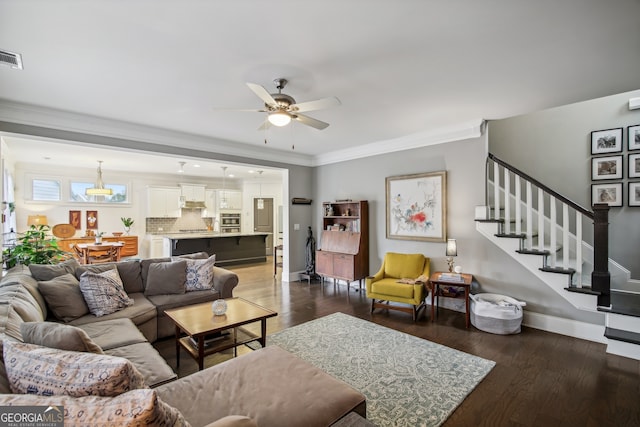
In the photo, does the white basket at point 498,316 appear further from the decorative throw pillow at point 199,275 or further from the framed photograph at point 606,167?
the decorative throw pillow at point 199,275

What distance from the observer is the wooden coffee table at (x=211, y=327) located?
2406 mm

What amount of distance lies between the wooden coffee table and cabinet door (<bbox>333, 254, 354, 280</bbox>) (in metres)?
2.46

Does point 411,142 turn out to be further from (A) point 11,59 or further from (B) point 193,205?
(B) point 193,205

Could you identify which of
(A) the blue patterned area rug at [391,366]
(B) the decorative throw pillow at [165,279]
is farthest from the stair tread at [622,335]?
(B) the decorative throw pillow at [165,279]

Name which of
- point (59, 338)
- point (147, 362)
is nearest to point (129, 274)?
point (147, 362)

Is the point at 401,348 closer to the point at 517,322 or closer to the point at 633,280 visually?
the point at 517,322

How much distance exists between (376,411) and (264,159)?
4610mm

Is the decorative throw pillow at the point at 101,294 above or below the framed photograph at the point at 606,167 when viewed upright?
below

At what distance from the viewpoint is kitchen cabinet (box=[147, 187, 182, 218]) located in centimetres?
852

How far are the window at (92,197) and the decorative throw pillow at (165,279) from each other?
5.67 m

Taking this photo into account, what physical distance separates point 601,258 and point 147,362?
4.22 m

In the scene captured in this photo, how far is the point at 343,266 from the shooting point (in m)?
5.25

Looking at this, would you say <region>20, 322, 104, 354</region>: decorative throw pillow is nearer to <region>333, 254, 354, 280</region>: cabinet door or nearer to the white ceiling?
the white ceiling

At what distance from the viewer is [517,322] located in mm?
3420
